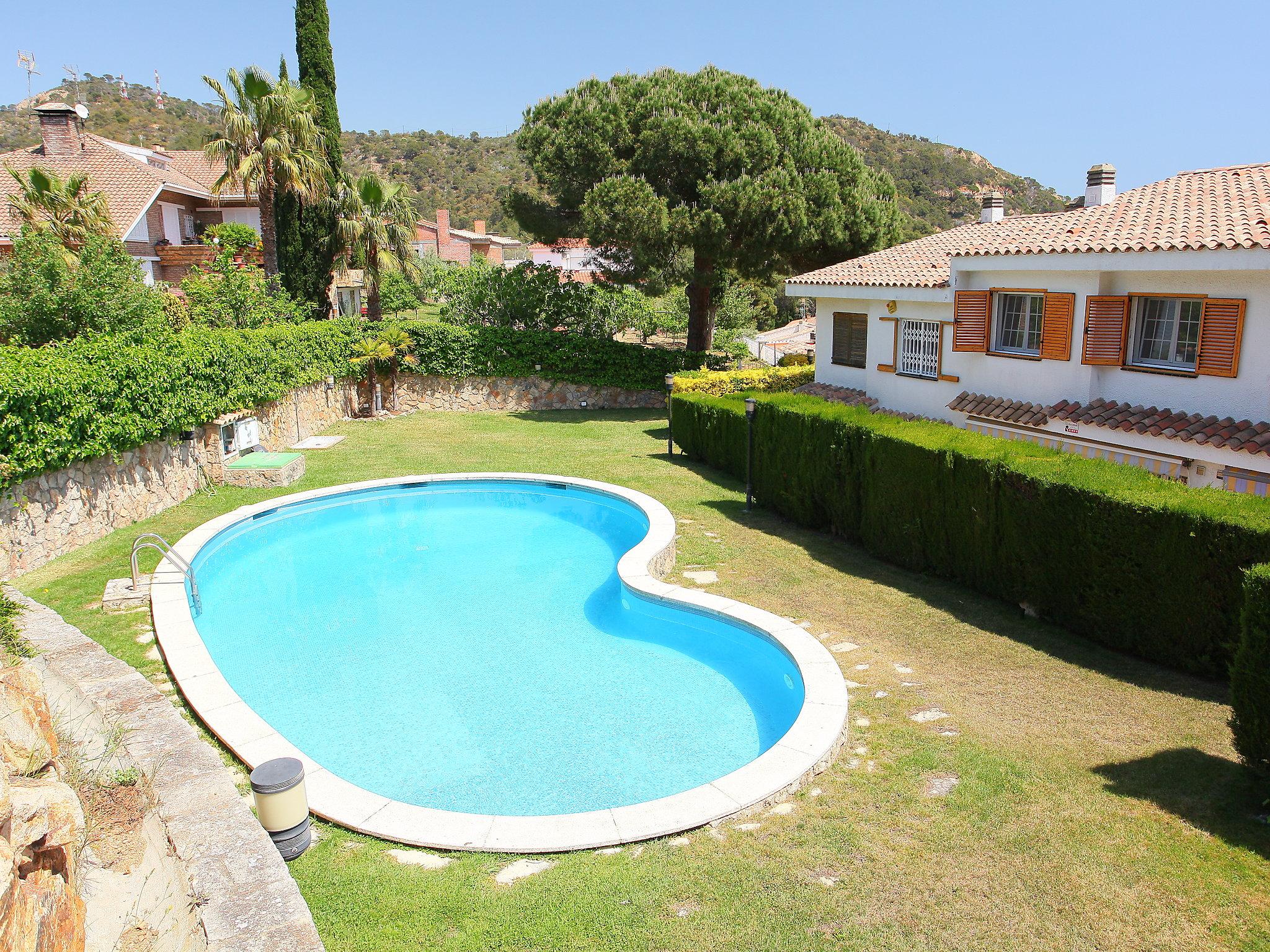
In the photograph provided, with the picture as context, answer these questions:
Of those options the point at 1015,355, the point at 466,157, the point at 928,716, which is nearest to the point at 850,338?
the point at 1015,355

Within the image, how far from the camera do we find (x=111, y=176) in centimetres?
3198

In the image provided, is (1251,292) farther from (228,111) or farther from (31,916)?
(228,111)

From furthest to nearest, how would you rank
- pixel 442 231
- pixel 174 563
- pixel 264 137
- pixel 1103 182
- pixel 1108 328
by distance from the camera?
pixel 442 231 → pixel 264 137 → pixel 1103 182 → pixel 1108 328 → pixel 174 563

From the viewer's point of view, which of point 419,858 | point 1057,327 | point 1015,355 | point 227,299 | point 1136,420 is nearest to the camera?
point 419,858

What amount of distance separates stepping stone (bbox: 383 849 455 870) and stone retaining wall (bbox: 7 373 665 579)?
8.87 m

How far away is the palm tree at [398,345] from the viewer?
25625 millimetres

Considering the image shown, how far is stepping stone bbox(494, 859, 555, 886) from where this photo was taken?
5457mm

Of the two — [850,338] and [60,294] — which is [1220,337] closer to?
[850,338]

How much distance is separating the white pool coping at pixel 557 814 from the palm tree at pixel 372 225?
65.2ft

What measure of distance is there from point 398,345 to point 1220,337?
20976 millimetres

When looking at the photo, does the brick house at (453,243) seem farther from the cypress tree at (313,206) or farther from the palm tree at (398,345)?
the palm tree at (398,345)

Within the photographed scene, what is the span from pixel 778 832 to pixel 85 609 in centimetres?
889

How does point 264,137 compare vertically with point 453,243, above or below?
below

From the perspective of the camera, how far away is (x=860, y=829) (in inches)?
232
